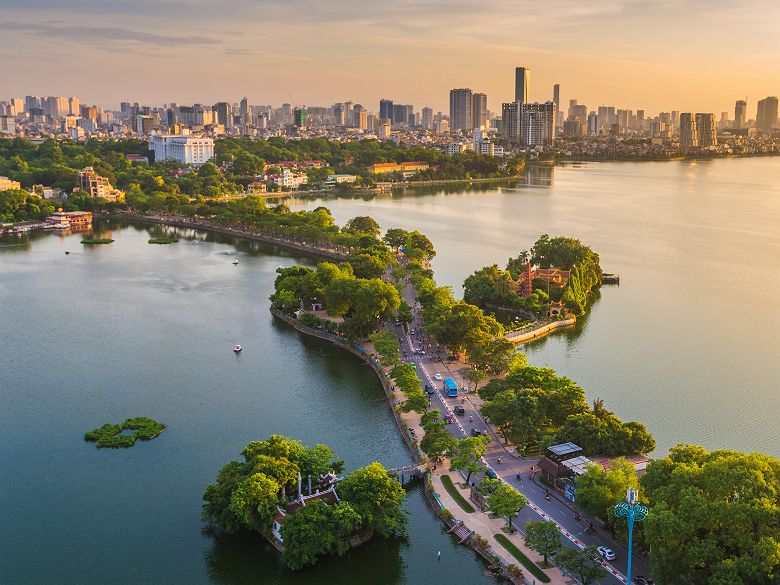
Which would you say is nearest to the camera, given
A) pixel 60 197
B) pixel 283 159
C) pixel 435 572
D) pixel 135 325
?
pixel 435 572

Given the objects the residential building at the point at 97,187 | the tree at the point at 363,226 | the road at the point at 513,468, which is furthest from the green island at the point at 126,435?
the residential building at the point at 97,187

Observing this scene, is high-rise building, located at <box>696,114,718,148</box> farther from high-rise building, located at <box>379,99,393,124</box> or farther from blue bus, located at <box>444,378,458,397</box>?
blue bus, located at <box>444,378,458,397</box>

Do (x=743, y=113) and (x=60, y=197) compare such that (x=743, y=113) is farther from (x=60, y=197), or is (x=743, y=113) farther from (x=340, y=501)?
(x=340, y=501)

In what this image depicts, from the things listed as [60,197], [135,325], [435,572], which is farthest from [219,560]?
[60,197]

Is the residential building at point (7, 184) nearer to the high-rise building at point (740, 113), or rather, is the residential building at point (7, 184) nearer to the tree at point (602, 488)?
the tree at point (602, 488)

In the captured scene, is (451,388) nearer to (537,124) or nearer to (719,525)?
(719,525)

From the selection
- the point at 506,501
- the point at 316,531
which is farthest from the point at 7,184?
the point at 506,501

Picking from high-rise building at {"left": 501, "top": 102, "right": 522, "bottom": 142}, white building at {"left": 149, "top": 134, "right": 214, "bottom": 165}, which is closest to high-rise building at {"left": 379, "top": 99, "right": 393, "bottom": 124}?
high-rise building at {"left": 501, "top": 102, "right": 522, "bottom": 142}
